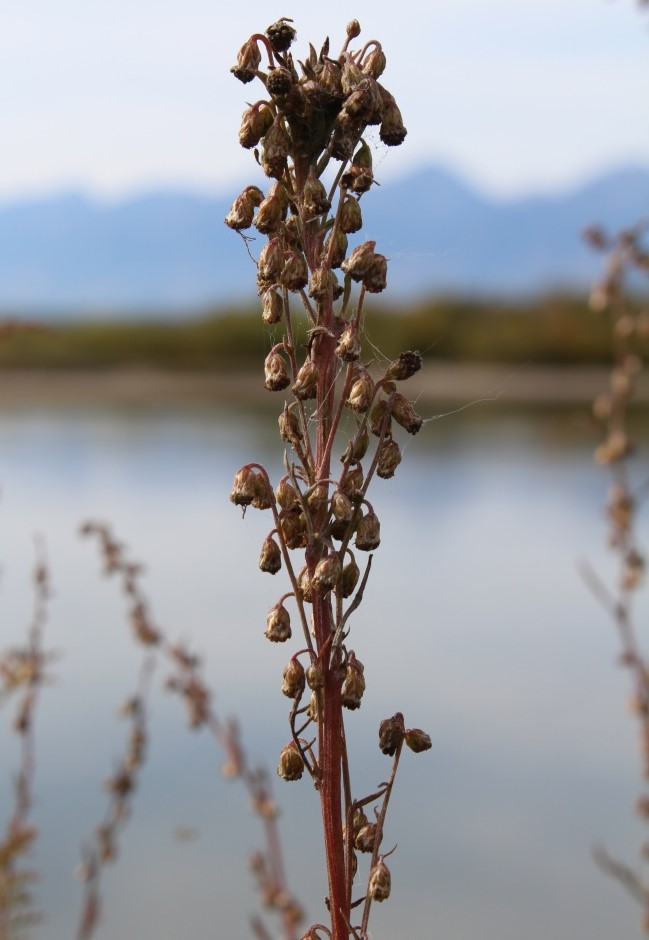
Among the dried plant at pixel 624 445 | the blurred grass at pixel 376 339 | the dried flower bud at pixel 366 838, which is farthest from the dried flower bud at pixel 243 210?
the blurred grass at pixel 376 339

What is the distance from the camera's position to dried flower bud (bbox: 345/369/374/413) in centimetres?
90

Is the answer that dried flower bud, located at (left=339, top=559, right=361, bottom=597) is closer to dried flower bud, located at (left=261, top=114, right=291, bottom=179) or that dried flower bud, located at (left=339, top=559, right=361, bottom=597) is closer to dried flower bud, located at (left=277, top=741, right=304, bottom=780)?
dried flower bud, located at (left=277, top=741, right=304, bottom=780)

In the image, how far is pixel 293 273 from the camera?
901 mm

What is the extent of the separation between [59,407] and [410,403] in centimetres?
1794

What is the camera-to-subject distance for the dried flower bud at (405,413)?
916mm

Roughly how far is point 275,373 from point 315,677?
0.79 ft

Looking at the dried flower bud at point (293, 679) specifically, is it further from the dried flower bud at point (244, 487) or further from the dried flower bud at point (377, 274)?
the dried flower bud at point (377, 274)

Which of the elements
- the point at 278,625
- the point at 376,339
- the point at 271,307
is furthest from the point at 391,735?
the point at 376,339

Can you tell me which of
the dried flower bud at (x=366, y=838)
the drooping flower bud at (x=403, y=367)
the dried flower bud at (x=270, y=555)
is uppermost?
the drooping flower bud at (x=403, y=367)

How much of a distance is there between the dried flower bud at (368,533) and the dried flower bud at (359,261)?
184mm

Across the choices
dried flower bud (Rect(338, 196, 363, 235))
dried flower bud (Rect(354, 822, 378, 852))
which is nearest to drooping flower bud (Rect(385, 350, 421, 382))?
dried flower bud (Rect(338, 196, 363, 235))

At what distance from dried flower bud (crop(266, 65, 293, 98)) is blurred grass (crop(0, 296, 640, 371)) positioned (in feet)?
29.9

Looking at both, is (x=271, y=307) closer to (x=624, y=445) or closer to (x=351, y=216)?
(x=351, y=216)

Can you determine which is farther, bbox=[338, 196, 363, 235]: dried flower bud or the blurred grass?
the blurred grass
